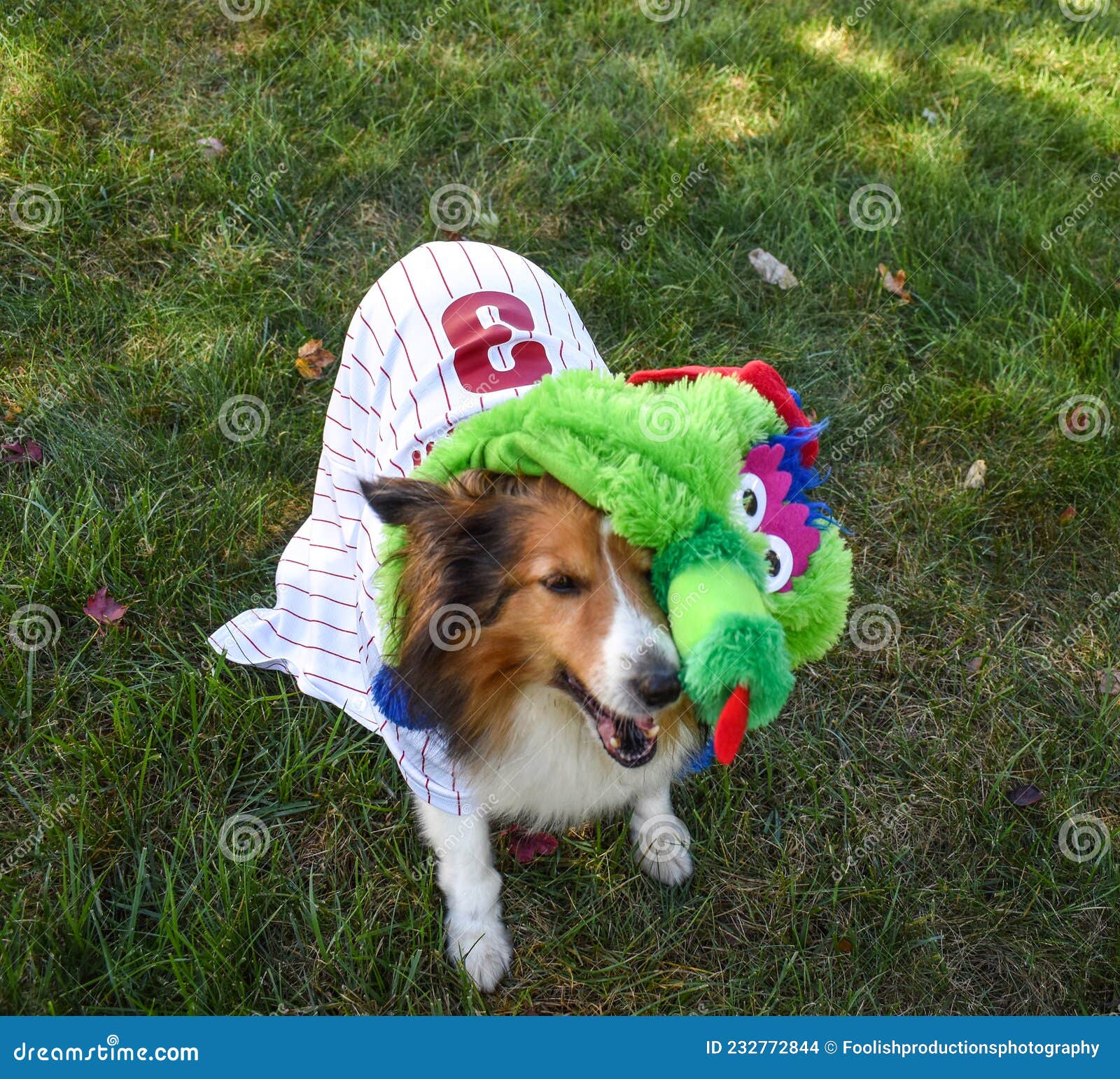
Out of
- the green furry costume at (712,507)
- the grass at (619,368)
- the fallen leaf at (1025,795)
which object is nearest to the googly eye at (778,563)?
the green furry costume at (712,507)

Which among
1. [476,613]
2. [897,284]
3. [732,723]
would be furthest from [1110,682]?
[476,613]

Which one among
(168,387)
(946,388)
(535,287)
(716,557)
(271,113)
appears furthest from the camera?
(271,113)

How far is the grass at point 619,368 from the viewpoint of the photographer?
253 centimetres

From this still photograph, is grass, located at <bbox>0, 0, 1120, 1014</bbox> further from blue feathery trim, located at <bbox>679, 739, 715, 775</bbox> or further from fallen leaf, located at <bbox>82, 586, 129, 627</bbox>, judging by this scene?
blue feathery trim, located at <bbox>679, 739, 715, 775</bbox>

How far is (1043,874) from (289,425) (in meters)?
3.01

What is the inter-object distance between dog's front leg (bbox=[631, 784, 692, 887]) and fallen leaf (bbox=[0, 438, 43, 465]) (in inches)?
98.5

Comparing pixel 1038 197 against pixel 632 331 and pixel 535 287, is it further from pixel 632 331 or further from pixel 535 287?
pixel 535 287

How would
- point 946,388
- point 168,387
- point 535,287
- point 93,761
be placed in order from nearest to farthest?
point 93,761 → point 535,287 → point 168,387 → point 946,388

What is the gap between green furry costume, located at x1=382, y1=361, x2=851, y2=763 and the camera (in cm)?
163

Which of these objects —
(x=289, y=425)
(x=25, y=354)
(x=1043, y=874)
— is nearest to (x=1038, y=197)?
(x=1043, y=874)

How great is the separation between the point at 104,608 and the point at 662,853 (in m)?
1.96

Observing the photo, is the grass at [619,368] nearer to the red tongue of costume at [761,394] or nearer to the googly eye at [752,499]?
the red tongue of costume at [761,394]

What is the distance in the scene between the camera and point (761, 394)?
1.88 meters

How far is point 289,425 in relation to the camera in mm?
3449
